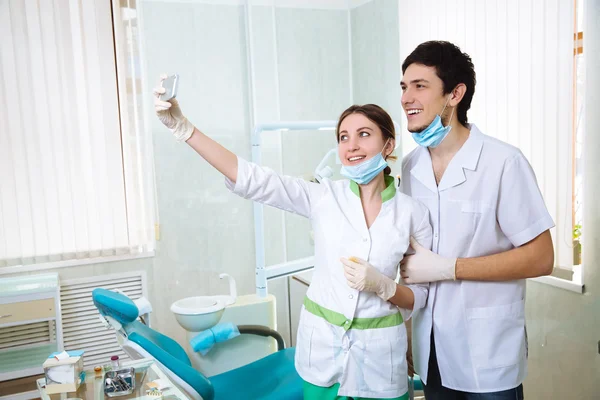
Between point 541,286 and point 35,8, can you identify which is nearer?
point 541,286

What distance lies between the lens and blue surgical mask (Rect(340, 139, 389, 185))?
58.2 inches

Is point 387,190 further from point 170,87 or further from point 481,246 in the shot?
point 170,87

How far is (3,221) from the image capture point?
123 inches

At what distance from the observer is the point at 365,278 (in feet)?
4.46

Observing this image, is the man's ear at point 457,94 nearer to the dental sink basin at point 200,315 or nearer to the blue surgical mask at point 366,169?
the blue surgical mask at point 366,169

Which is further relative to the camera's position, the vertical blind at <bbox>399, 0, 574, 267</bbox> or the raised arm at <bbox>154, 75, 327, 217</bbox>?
the vertical blind at <bbox>399, 0, 574, 267</bbox>

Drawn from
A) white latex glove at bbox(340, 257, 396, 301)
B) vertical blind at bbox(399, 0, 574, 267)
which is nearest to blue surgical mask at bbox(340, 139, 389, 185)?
white latex glove at bbox(340, 257, 396, 301)

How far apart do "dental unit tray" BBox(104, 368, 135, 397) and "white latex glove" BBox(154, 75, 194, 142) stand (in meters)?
0.77

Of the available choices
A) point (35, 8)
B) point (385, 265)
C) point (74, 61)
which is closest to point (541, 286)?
point (385, 265)

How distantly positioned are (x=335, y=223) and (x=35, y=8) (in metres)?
2.56

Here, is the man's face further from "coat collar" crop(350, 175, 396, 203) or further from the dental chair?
the dental chair

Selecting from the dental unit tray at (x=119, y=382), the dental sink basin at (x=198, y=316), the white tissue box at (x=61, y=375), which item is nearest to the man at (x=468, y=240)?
the dental unit tray at (x=119, y=382)

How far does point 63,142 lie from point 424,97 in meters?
2.46

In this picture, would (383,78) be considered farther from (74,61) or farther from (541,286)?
(74,61)
